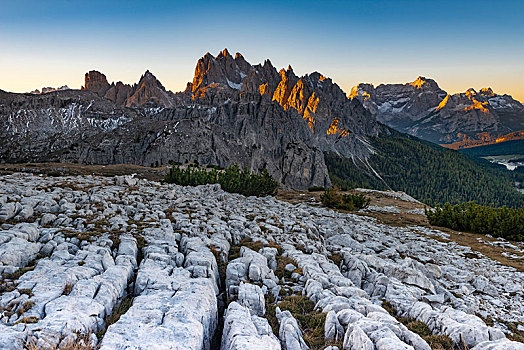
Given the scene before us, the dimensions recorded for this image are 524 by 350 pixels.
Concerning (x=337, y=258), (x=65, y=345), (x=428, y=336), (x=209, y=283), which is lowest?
(x=337, y=258)

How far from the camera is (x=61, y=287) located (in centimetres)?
695

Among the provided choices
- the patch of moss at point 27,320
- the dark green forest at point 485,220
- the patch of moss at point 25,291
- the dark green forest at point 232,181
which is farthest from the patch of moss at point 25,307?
the dark green forest at point 485,220

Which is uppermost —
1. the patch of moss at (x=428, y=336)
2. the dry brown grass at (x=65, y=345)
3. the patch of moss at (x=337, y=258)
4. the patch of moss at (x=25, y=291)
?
the patch of moss at (x=25, y=291)

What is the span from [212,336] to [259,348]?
1.86 meters

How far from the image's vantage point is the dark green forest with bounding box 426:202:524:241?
75.4 ft

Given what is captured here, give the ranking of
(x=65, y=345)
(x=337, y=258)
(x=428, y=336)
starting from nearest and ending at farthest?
(x=65, y=345) < (x=428, y=336) < (x=337, y=258)

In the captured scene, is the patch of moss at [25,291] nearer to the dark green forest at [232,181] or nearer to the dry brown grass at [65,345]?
the dry brown grass at [65,345]

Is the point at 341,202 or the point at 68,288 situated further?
the point at 341,202

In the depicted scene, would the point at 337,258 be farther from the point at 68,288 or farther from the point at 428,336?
the point at 68,288

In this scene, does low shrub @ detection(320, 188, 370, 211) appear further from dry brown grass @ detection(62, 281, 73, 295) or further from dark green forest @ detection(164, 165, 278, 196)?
dry brown grass @ detection(62, 281, 73, 295)

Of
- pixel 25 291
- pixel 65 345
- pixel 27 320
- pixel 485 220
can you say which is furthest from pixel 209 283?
pixel 485 220

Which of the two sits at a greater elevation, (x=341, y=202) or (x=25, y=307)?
(x=25, y=307)

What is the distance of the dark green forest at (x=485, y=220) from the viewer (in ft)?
75.4

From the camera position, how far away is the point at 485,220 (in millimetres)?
25031
